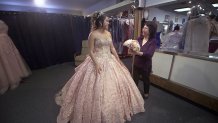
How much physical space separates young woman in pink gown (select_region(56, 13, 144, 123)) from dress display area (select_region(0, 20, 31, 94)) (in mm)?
1804

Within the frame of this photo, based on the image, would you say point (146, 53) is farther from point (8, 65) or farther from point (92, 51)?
point (8, 65)

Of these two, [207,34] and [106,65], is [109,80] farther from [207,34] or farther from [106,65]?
[207,34]

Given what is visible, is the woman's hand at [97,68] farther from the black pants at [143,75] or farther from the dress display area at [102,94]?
the black pants at [143,75]

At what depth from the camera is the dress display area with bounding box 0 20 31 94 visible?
2848 mm

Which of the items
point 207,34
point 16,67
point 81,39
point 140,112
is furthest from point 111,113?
point 81,39

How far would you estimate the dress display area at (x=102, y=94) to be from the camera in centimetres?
159

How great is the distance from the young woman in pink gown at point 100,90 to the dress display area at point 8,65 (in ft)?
5.92

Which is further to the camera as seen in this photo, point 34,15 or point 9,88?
point 34,15

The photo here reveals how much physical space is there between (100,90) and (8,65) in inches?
93.7

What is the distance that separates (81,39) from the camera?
474 centimetres

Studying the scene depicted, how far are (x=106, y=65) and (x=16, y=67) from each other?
2.45m

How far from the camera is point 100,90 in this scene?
1.61 meters

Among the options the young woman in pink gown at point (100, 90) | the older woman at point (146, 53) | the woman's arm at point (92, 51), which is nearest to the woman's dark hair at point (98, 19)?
the young woman in pink gown at point (100, 90)

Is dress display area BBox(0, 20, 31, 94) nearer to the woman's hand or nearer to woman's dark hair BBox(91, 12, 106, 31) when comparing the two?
the woman's hand
